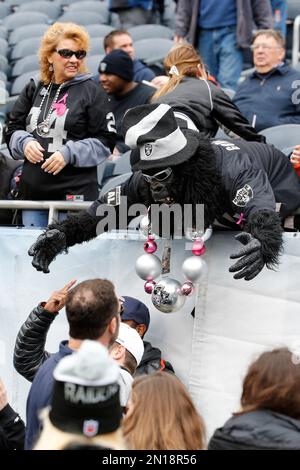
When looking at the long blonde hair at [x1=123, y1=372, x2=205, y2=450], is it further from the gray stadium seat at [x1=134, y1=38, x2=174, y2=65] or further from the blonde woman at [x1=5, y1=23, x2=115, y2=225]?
the gray stadium seat at [x1=134, y1=38, x2=174, y2=65]

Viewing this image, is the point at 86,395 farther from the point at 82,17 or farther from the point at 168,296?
the point at 82,17

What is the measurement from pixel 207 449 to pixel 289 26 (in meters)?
7.32

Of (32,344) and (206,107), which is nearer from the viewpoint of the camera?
(32,344)

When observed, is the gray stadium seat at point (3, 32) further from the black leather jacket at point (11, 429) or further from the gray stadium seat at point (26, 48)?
the black leather jacket at point (11, 429)

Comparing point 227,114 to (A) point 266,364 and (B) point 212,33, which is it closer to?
(A) point 266,364

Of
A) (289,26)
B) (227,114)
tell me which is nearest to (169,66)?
(227,114)

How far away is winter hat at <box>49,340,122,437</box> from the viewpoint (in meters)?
2.97

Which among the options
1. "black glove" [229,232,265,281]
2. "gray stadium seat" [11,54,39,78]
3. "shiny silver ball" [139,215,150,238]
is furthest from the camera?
"gray stadium seat" [11,54,39,78]

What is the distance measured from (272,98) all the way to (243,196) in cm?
263

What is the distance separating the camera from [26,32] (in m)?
10.7

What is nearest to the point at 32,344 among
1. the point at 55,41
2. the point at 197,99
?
the point at 197,99

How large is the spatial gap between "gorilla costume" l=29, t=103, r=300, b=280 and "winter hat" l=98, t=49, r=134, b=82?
267cm

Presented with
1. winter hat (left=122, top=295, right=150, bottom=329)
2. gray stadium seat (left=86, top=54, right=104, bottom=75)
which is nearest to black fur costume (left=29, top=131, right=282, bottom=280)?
winter hat (left=122, top=295, right=150, bottom=329)
